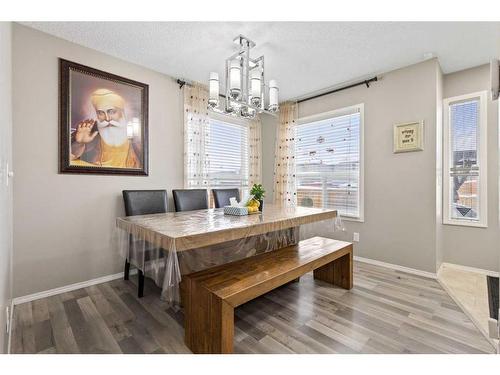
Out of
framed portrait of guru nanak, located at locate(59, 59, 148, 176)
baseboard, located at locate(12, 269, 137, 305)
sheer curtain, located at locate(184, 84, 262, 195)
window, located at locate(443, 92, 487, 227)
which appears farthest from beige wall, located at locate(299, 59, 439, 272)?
baseboard, located at locate(12, 269, 137, 305)

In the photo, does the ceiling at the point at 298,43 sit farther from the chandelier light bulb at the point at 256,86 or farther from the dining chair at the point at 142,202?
the dining chair at the point at 142,202

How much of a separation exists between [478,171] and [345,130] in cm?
156

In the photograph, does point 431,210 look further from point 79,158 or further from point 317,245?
point 79,158

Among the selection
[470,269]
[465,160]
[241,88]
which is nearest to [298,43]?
[241,88]

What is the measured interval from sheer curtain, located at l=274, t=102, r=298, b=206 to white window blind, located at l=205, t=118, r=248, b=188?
58 centimetres

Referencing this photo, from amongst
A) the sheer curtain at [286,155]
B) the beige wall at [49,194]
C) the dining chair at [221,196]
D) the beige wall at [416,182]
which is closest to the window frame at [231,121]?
the dining chair at [221,196]

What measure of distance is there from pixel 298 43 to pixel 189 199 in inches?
80.1

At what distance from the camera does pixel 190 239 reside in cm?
129

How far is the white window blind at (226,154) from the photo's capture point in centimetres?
355

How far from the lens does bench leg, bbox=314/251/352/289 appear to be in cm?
222

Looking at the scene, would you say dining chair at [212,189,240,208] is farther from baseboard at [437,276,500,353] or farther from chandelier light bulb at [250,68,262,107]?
baseboard at [437,276,500,353]

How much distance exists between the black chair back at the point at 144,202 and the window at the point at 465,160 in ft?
11.2
